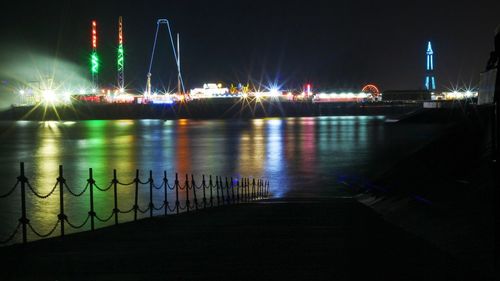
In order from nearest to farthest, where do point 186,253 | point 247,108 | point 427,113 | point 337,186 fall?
point 186,253, point 337,186, point 427,113, point 247,108

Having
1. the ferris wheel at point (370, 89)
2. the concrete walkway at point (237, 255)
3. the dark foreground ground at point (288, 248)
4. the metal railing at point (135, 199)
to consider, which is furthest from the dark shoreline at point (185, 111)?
the concrete walkway at point (237, 255)

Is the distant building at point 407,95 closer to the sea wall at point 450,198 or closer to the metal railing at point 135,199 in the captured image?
the metal railing at point 135,199

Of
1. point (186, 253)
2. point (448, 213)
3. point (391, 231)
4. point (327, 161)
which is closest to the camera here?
point (186, 253)

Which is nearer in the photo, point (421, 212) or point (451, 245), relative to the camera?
point (451, 245)

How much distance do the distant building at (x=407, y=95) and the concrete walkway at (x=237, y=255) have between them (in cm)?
16406

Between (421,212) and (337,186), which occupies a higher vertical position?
(421,212)

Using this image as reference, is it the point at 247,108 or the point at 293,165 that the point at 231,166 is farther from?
the point at 247,108

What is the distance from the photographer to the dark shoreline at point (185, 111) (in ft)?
454

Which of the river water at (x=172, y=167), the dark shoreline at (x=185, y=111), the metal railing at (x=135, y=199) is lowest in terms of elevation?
the river water at (x=172, y=167)

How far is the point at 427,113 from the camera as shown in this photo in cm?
8575

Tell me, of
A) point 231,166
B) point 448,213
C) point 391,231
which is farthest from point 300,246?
point 231,166

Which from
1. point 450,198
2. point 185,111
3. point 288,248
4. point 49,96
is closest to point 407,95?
point 185,111

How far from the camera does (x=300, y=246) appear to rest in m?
5.89

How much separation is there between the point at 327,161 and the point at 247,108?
11921cm
